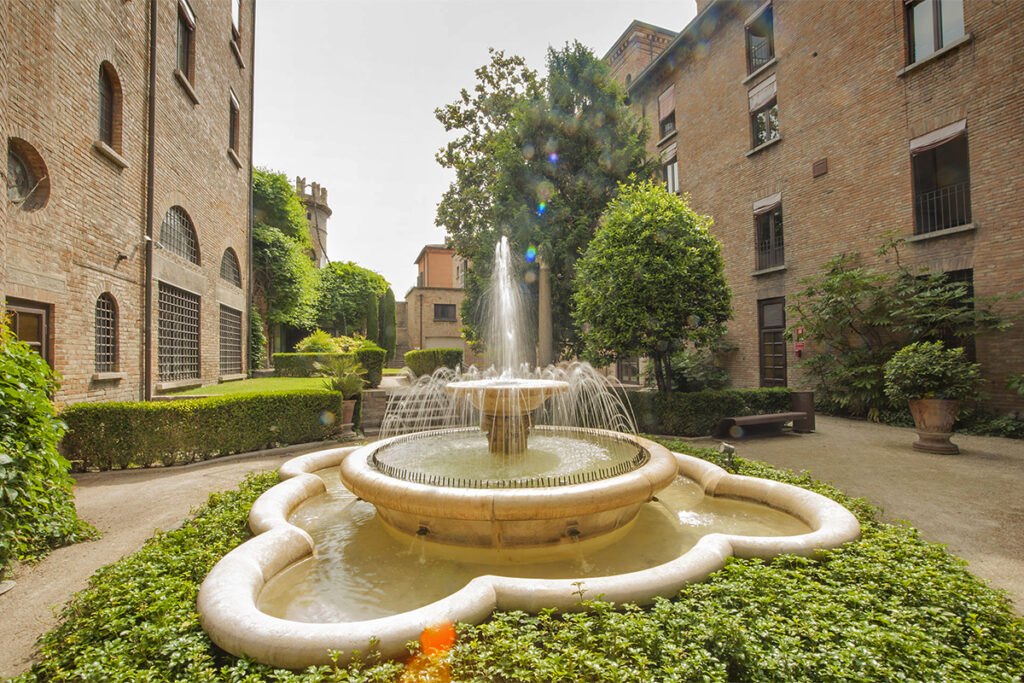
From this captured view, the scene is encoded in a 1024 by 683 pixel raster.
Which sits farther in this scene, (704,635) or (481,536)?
(481,536)

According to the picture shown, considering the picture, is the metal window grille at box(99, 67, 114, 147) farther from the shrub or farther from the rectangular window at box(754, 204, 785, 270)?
the rectangular window at box(754, 204, 785, 270)

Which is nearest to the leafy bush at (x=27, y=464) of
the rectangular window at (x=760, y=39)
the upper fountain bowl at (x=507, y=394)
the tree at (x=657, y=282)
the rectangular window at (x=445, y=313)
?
the upper fountain bowl at (x=507, y=394)

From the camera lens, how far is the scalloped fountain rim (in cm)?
220

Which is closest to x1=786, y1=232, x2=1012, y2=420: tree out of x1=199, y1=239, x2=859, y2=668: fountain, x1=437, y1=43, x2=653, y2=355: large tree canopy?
x1=437, y1=43, x2=653, y2=355: large tree canopy

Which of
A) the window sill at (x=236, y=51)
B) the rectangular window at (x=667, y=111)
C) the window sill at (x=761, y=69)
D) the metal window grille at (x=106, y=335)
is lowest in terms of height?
the metal window grille at (x=106, y=335)

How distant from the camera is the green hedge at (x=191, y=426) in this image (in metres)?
6.92

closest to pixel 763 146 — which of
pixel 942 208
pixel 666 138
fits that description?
pixel 666 138

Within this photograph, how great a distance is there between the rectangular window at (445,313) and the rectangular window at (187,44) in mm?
20956

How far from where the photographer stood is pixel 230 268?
15.7 meters

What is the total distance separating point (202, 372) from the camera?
12.7 metres

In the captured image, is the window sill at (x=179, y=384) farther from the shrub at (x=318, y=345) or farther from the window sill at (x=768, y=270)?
the window sill at (x=768, y=270)

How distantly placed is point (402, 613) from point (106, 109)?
11376mm

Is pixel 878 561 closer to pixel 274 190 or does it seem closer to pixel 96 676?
pixel 96 676

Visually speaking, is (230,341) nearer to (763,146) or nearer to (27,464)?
(27,464)
